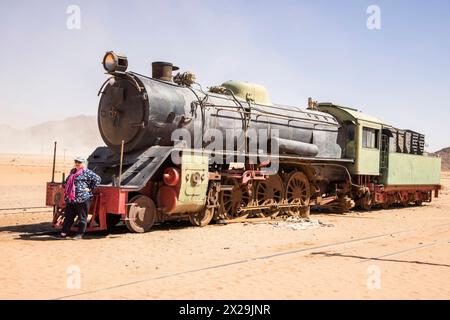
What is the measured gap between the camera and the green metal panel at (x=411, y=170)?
17906 millimetres

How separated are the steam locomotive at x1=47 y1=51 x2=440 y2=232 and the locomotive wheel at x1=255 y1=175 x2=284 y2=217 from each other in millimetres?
28

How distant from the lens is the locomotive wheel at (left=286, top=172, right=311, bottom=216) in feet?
44.8

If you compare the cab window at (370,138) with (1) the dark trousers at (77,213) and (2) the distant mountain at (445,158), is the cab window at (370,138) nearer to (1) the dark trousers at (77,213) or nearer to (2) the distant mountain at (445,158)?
(1) the dark trousers at (77,213)

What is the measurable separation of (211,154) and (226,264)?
4.47 metres

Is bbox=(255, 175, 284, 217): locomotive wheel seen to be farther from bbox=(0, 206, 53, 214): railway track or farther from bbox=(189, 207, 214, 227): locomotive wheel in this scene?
bbox=(0, 206, 53, 214): railway track

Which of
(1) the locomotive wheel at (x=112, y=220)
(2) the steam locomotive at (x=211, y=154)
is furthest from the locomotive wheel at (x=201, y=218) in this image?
(1) the locomotive wheel at (x=112, y=220)

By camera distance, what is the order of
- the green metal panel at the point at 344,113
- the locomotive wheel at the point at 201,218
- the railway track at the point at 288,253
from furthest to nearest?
the green metal panel at the point at 344,113
the locomotive wheel at the point at 201,218
the railway track at the point at 288,253

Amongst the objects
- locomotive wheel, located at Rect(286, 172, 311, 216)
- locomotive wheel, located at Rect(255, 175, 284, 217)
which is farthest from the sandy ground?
locomotive wheel, located at Rect(286, 172, 311, 216)

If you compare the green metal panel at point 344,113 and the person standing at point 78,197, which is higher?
the green metal panel at point 344,113

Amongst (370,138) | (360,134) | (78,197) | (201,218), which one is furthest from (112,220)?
(370,138)

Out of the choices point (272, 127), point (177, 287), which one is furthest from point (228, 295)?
point (272, 127)

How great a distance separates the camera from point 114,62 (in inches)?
400

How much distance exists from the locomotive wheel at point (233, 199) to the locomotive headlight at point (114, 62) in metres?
3.67
